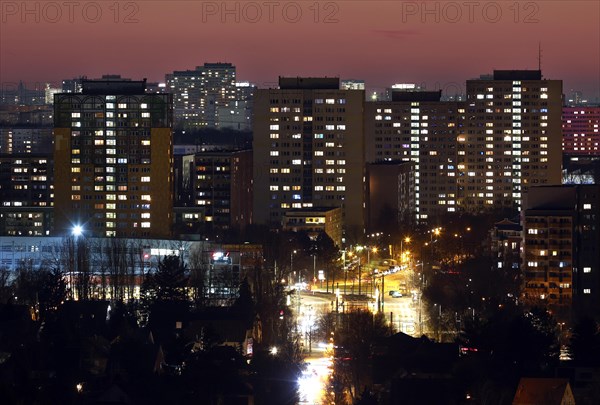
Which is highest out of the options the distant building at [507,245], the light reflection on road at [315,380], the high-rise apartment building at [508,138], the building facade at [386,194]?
the high-rise apartment building at [508,138]

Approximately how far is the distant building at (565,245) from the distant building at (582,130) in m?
64.0

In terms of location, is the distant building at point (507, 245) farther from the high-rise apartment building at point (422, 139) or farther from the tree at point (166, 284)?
the high-rise apartment building at point (422, 139)

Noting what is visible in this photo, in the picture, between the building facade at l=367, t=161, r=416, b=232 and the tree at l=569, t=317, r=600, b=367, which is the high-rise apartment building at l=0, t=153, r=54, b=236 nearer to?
the building facade at l=367, t=161, r=416, b=232

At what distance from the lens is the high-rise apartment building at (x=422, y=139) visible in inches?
2229

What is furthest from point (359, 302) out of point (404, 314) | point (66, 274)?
point (66, 274)

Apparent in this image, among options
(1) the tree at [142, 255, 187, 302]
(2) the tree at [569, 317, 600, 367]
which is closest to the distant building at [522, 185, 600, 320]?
(1) the tree at [142, 255, 187, 302]

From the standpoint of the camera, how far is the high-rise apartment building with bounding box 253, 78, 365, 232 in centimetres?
4634

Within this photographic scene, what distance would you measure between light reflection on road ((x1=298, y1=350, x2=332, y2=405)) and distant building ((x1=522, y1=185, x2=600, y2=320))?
8545 millimetres

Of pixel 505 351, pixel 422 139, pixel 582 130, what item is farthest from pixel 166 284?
pixel 582 130

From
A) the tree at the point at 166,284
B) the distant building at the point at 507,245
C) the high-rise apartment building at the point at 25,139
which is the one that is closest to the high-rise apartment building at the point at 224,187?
Result: the distant building at the point at 507,245

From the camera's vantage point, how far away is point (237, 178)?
155ft

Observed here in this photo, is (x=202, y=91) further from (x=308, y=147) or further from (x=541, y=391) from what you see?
(x=541, y=391)

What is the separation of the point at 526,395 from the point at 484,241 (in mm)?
21932

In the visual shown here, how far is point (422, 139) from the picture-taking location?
2269 inches
